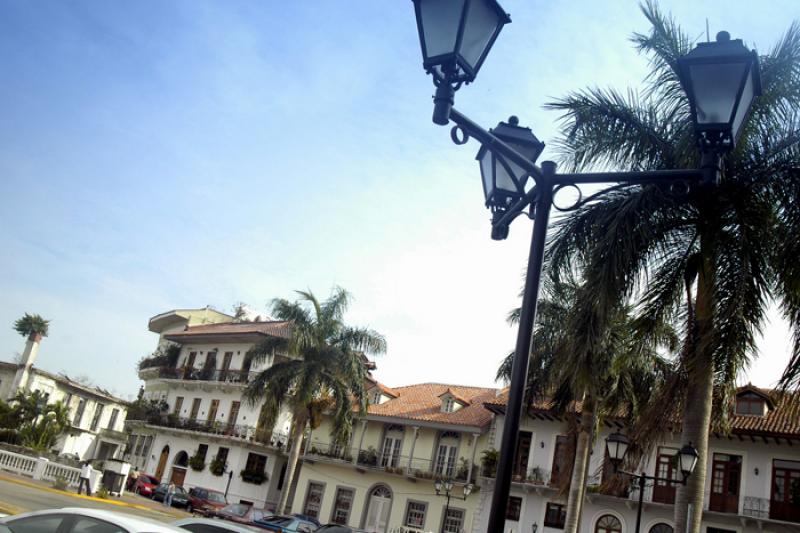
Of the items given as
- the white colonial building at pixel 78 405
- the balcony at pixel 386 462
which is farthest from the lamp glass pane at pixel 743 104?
the white colonial building at pixel 78 405

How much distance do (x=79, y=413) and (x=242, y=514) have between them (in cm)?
3878

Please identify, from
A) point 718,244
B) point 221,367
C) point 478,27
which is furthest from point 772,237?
point 221,367

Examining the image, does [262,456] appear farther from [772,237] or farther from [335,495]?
[772,237]

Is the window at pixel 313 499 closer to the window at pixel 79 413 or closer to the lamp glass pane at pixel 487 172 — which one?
the window at pixel 79 413

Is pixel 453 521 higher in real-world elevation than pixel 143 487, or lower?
higher

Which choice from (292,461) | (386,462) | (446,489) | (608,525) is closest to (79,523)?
(292,461)

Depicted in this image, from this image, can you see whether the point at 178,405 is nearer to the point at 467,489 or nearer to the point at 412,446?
the point at 412,446

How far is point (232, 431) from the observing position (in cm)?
4962

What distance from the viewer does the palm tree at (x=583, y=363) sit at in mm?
11320

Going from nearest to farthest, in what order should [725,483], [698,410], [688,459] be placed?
[688,459] < [698,410] < [725,483]

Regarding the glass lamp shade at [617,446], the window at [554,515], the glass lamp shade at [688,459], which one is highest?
the glass lamp shade at [617,446]

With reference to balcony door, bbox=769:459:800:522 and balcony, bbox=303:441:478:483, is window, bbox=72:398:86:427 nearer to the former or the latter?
balcony, bbox=303:441:478:483

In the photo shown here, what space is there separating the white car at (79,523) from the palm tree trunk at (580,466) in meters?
20.9

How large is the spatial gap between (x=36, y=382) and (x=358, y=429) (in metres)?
27.4
